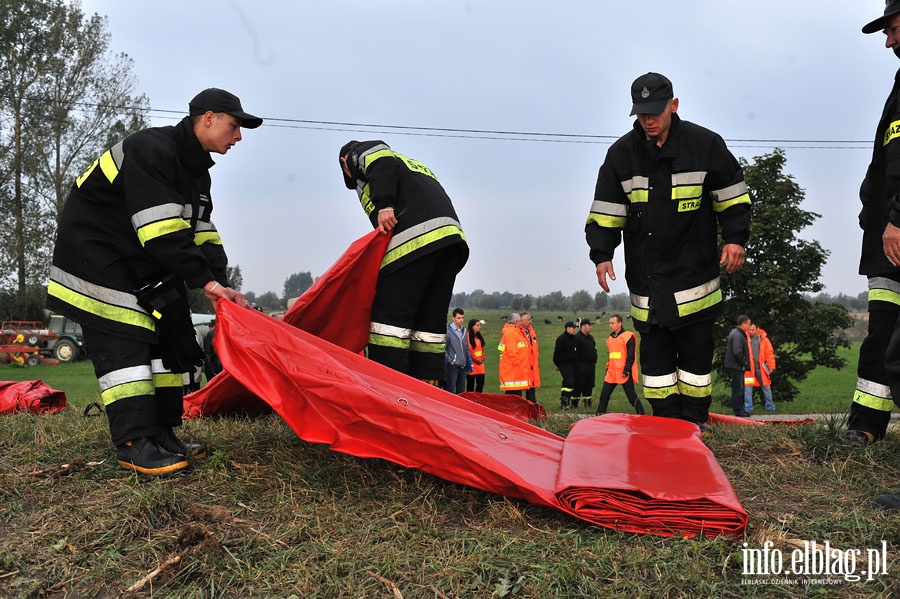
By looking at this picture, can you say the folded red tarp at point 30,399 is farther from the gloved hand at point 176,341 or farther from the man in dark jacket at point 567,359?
the man in dark jacket at point 567,359

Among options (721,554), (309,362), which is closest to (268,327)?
(309,362)

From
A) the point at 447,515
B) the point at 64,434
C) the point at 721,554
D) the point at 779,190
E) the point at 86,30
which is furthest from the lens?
the point at 86,30

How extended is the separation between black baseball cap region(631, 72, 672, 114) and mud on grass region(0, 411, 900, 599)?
6.85 ft

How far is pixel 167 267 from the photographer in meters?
3.55

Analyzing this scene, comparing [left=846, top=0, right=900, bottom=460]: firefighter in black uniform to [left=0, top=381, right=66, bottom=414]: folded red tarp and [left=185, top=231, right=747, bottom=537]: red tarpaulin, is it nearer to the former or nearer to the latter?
[left=185, top=231, right=747, bottom=537]: red tarpaulin

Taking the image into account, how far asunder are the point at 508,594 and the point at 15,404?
527cm

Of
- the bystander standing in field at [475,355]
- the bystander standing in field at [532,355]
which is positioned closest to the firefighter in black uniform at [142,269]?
the bystander standing in field at [532,355]

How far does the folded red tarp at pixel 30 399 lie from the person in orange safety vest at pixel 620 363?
813 centimetres

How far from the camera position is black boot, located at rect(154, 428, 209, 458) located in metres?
3.68

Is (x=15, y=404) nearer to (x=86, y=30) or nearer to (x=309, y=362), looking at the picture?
(x=309, y=362)

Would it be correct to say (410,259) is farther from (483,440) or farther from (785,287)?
(785,287)

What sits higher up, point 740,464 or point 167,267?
point 167,267

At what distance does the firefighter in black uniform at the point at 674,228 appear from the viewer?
15.0ft

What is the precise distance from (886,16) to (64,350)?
32.2 metres
